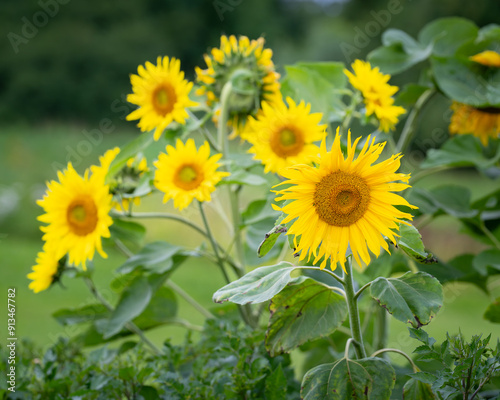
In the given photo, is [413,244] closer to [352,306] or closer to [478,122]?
[352,306]

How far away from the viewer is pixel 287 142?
0.56 m

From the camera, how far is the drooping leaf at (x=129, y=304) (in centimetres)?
58

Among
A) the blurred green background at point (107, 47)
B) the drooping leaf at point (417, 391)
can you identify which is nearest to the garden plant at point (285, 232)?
the drooping leaf at point (417, 391)

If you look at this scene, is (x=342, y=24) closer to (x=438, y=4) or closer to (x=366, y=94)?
(x=438, y=4)

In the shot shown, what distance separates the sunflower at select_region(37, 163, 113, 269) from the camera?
0.56m

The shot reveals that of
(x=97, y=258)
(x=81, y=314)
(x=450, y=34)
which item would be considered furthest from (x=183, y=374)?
(x=97, y=258)

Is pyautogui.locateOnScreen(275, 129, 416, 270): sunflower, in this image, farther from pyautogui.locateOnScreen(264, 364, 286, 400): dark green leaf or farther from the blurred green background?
the blurred green background

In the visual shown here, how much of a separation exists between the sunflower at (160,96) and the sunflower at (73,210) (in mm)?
86

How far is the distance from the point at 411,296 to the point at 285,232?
0.10 meters

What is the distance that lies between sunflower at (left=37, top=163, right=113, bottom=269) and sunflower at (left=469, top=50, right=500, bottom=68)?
50 cm

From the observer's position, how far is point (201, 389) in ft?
1.50

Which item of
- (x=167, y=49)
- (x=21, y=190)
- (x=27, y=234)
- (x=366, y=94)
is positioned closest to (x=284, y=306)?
(x=366, y=94)

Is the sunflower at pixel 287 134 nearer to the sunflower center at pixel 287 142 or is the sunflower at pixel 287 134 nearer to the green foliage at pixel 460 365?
the sunflower center at pixel 287 142

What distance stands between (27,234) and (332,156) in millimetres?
2368
